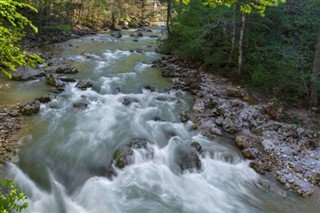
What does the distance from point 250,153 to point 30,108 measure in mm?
7777

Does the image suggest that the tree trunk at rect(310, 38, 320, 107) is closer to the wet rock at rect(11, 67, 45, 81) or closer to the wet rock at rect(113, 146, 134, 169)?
the wet rock at rect(113, 146, 134, 169)

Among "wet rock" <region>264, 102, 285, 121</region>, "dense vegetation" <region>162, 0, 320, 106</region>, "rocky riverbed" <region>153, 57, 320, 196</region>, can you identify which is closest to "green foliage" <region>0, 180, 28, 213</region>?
"rocky riverbed" <region>153, 57, 320, 196</region>

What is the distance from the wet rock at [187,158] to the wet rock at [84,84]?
624 centimetres

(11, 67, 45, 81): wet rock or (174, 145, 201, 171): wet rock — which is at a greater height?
(11, 67, 45, 81): wet rock

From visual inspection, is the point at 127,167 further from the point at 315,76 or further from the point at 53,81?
the point at 315,76

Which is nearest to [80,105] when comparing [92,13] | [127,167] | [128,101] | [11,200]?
[128,101]

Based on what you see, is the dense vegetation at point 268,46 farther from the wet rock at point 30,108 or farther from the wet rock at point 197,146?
the wet rock at point 30,108

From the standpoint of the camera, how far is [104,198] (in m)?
7.24

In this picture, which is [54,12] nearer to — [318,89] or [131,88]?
[131,88]

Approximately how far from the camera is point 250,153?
9.12 meters

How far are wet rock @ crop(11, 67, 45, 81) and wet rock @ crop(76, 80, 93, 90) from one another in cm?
233

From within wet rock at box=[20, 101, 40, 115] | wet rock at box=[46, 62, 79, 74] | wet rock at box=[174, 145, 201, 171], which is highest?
wet rock at box=[46, 62, 79, 74]

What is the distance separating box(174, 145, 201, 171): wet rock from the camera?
28.0 ft

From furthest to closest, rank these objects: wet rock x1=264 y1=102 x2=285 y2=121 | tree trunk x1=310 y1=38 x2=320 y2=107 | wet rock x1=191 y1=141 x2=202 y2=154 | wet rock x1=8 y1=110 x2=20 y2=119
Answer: wet rock x1=264 y1=102 x2=285 y2=121 < tree trunk x1=310 y1=38 x2=320 y2=107 < wet rock x1=8 y1=110 x2=20 y2=119 < wet rock x1=191 y1=141 x2=202 y2=154
